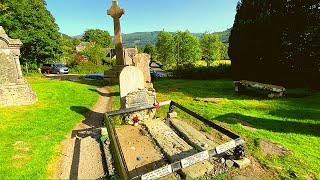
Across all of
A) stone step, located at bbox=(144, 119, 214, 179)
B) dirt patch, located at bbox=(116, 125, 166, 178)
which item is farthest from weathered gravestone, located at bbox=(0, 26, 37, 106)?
stone step, located at bbox=(144, 119, 214, 179)

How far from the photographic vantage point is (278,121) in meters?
9.13

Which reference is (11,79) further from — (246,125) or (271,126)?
(271,126)

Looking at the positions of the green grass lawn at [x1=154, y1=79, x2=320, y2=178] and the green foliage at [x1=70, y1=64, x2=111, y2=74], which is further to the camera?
the green foliage at [x1=70, y1=64, x2=111, y2=74]

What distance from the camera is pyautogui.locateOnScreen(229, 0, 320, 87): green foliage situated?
15398mm

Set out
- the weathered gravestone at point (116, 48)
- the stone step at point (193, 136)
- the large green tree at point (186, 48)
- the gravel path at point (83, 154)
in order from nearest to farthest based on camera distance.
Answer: the gravel path at point (83, 154), the stone step at point (193, 136), the weathered gravestone at point (116, 48), the large green tree at point (186, 48)

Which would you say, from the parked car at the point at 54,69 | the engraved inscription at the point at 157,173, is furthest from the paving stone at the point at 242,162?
the parked car at the point at 54,69

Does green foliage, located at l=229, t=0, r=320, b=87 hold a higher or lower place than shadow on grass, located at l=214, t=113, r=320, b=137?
higher

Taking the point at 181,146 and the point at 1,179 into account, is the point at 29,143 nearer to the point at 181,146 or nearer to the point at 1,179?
the point at 1,179

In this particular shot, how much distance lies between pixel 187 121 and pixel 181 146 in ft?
8.92

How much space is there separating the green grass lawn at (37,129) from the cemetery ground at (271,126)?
2540mm

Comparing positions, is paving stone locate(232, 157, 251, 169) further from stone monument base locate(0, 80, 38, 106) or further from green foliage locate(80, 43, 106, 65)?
green foliage locate(80, 43, 106, 65)

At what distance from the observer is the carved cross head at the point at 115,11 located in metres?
18.4

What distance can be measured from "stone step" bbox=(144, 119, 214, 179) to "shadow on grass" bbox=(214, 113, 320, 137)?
276cm

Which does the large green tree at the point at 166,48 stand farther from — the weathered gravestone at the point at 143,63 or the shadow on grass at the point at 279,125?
the shadow on grass at the point at 279,125
